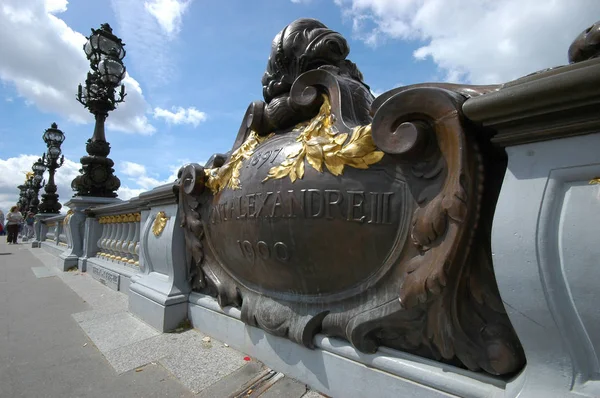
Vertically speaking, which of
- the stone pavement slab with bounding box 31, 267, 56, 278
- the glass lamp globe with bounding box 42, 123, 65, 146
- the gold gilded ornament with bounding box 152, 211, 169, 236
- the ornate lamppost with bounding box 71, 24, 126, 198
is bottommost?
the stone pavement slab with bounding box 31, 267, 56, 278

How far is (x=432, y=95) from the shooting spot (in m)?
1.66

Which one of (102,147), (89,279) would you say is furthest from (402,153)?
(102,147)

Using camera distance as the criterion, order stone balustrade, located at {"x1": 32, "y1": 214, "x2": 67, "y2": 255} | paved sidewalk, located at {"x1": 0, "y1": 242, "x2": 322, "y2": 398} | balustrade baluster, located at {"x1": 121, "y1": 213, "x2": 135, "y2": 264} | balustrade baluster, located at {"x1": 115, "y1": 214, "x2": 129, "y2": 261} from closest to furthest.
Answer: paved sidewalk, located at {"x1": 0, "y1": 242, "x2": 322, "y2": 398}
balustrade baluster, located at {"x1": 121, "y1": 213, "x2": 135, "y2": 264}
balustrade baluster, located at {"x1": 115, "y1": 214, "x2": 129, "y2": 261}
stone balustrade, located at {"x1": 32, "y1": 214, "x2": 67, "y2": 255}

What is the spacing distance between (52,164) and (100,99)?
1000cm

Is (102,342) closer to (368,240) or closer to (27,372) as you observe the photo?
(27,372)

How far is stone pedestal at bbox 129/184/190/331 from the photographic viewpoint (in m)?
3.38

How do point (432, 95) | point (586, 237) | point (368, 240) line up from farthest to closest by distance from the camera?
point (368, 240)
point (432, 95)
point (586, 237)

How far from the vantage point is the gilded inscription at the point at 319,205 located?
187 cm

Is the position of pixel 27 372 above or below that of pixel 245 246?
below

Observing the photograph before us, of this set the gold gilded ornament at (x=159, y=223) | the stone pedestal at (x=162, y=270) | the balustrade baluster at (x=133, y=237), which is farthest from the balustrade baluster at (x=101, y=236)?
the gold gilded ornament at (x=159, y=223)

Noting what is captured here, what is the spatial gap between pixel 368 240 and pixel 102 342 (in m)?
2.70

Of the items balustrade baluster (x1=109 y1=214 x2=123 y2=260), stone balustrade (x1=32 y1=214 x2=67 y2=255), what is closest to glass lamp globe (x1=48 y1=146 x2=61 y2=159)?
stone balustrade (x1=32 y1=214 x2=67 y2=255)

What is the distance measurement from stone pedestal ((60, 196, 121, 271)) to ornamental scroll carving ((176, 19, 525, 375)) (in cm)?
640

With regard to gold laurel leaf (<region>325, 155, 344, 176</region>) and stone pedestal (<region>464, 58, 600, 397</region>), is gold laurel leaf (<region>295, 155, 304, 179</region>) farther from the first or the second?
stone pedestal (<region>464, 58, 600, 397</region>)
